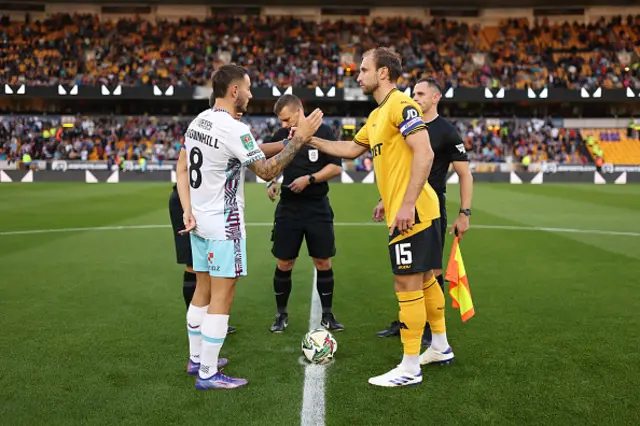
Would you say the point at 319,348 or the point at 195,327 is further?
the point at 319,348

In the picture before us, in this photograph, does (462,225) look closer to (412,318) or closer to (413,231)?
(413,231)

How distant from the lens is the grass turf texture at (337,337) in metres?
3.72

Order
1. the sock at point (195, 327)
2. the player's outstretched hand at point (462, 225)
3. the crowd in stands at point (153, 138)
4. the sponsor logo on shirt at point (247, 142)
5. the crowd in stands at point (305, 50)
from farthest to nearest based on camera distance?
the crowd in stands at point (305, 50) → the crowd in stands at point (153, 138) → the player's outstretched hand at point (462, 225) → the sock at point (195, 327) → the sponsor logo on shirt at point (247, 142)

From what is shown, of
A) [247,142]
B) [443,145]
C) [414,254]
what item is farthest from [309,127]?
[443,145]

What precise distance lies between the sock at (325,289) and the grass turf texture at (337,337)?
1.08 feet

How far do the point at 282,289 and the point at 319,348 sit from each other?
49.2 inches

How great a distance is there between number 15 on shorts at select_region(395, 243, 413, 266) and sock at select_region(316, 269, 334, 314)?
5.41 feet

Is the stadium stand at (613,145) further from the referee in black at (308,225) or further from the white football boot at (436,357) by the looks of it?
the white football boot at (436,357)

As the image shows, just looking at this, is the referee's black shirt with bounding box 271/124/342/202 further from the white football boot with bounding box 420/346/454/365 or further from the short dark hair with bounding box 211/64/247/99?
the white football boot with bounding box 420/346/454/365

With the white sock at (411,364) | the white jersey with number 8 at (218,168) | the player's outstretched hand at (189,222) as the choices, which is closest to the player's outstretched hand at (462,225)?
Result: the white sock at (411,364)

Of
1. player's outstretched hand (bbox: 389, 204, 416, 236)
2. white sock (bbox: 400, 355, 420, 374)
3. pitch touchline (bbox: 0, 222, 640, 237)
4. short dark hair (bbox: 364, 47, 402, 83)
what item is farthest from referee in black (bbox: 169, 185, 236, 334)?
pitch touchline (bbox: 0, 222, 640, 237)

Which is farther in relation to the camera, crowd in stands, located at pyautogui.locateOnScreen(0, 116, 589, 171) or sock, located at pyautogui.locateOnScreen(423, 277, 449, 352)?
crowd in stands, located at pyautogui.locateOnScreen(0, 116, 589, 171)

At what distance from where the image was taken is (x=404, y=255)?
4160 mm

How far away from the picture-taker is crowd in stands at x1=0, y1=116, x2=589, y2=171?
37.9 m
